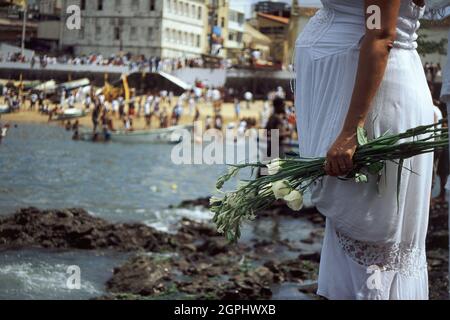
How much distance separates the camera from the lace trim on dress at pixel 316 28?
2.08 metres

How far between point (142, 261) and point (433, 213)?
11.4ft

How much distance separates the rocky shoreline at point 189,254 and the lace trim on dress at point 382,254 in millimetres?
3601

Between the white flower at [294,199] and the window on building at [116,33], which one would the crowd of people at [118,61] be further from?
the white flower at [294,199]

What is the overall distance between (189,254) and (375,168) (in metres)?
6.41

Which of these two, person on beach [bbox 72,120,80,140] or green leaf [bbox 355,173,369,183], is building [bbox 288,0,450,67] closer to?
green leaf [bbox 355,173,369,183]

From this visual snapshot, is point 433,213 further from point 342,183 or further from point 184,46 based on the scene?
point 342,183

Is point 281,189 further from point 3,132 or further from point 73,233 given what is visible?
point 73,233

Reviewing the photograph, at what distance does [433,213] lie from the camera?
8.75 meters

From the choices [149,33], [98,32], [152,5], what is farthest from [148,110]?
[98,32]

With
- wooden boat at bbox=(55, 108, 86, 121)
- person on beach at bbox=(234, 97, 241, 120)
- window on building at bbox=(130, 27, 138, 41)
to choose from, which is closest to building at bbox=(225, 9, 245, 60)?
window on building at bbox=(130, 27, 138, 41)

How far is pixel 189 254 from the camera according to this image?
325 inches

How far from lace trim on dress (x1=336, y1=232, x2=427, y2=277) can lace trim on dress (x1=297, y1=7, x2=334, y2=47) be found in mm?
527

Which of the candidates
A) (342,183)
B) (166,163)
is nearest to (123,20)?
(342,183)

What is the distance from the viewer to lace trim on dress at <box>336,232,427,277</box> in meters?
2.06
